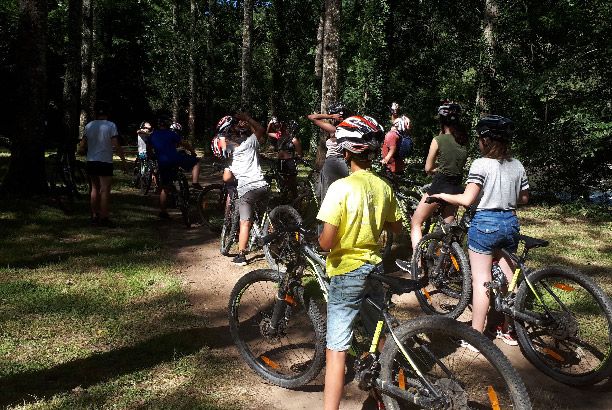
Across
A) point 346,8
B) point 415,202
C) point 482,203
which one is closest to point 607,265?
point 415,202

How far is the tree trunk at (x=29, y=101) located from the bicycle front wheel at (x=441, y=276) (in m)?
8.75

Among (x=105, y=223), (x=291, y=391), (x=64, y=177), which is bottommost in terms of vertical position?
(x=291, y=391)

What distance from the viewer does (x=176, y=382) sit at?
14.1ft

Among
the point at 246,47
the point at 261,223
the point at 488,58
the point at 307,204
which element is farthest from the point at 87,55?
the point at 261,223

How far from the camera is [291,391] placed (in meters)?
4.22

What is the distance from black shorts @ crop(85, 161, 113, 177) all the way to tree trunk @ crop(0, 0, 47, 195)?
2.29 meters

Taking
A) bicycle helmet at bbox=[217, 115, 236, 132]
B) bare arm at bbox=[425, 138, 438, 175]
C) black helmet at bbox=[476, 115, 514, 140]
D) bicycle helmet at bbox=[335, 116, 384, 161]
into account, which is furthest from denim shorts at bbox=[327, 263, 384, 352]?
bicycle helmet at bbox=[217, 115, 236, 132]

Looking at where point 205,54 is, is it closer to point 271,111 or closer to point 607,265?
point 271,111

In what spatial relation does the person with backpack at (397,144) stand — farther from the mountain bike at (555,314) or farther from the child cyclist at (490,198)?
the mountain bike at (555,314)

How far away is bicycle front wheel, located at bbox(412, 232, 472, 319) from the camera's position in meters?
5.51

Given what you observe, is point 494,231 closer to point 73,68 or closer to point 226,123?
point 226,123

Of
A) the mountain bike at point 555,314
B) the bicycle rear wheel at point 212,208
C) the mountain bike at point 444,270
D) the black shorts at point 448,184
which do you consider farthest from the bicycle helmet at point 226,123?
the mountain bike at point 555,314

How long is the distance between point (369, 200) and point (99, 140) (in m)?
7.20

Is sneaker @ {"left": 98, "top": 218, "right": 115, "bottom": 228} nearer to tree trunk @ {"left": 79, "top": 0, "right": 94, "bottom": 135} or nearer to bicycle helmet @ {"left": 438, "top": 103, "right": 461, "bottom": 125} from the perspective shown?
bicycle helmet @ {"left": 438, "top": 103, "right": 461, "bottom": 125}
